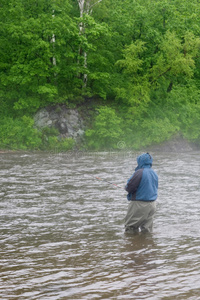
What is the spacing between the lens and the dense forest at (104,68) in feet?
105

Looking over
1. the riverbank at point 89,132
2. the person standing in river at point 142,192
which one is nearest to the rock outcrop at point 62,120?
the riverbank at point 89,132

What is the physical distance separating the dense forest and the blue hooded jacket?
20657 millimetres

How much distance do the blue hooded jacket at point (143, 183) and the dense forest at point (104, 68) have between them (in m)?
20.7

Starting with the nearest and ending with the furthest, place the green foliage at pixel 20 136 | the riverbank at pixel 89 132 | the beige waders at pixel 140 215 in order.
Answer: the beige waders at pixel 140 215 < the green foliage at pixel 20 136 < the riverbank at pixel 89 132

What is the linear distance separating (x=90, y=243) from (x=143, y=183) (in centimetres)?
164

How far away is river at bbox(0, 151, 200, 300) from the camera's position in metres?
6.99

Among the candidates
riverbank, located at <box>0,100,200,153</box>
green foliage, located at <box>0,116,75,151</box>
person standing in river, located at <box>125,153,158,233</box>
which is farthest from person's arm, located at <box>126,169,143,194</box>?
green foliage, located at <box>0,116,75,151</box>

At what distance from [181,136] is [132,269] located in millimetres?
27677

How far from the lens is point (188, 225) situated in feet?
36.4

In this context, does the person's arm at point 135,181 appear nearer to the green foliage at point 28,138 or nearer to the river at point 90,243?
the river at point 90,243

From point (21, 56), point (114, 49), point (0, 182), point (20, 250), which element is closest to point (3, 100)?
point (21, 56)

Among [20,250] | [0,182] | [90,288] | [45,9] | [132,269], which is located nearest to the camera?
[90,288]

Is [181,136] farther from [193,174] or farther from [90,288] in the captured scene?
[90,288]

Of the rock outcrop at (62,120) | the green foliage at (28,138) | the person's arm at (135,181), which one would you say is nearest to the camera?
the person's arm at (135,181)
